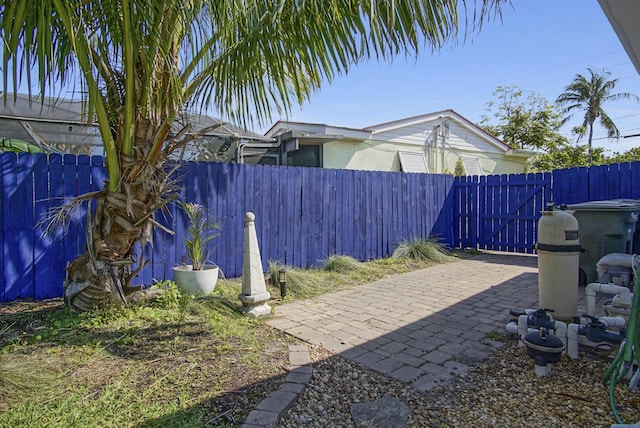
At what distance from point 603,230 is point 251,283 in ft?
16.5

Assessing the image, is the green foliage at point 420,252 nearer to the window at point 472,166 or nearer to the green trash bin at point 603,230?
the green trash bin at point 603,230

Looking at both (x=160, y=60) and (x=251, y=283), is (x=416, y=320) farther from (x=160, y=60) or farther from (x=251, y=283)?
(x=160, y=60)

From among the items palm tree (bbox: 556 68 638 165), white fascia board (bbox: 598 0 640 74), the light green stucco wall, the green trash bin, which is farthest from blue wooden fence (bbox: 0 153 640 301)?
palm tree (bbox: 556 68 638 165)

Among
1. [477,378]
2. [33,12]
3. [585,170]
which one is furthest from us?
[585,170]

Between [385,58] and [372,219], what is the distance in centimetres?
493

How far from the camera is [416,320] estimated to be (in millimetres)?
4070

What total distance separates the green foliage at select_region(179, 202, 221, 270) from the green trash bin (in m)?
5.16

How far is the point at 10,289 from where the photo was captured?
4230 millimetres

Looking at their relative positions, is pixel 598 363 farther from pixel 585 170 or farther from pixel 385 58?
pixel 585 170

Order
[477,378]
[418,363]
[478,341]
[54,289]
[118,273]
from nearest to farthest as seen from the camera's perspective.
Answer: [477,378]
[418,363]
[478,341]
[118,273]
[54,289]

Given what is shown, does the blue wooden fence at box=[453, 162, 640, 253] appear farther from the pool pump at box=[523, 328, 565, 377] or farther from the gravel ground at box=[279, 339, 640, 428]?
the pool pump at box=[523, 328, 565, 377]

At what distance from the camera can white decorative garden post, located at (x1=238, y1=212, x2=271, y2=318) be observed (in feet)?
13.2

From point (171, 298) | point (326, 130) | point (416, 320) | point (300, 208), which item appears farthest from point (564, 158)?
point (171, 298)

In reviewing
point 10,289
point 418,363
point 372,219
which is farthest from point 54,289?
point 372,219
